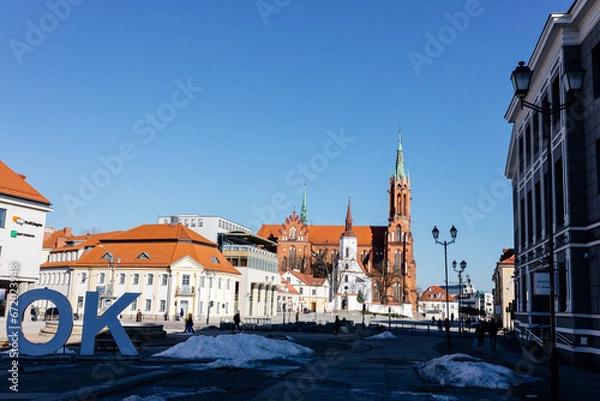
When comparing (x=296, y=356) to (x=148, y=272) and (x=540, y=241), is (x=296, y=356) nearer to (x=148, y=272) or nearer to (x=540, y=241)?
(x=540, y=241)

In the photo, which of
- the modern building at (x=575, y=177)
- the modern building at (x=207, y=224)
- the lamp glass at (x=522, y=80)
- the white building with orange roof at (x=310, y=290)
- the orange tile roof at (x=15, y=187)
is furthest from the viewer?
the white building with orange roof at (x=310, y=290)

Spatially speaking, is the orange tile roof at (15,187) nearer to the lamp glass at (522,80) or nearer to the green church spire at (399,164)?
the lamp glass at (522,80)

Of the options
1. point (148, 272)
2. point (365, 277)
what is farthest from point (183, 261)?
point (365, 277)

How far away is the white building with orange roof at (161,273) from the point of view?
65562 mm

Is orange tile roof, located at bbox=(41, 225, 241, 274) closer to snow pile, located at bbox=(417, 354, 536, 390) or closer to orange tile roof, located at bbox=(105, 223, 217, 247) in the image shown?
orange tile roof, located at bbox=(105, 223, 217, 247)

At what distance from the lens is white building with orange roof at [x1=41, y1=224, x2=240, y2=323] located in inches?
2581

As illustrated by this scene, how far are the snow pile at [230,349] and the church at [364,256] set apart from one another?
4007 inches

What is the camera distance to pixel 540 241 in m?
28.0

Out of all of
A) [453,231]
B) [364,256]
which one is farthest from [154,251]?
[364,256]

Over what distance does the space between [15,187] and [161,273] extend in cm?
2151

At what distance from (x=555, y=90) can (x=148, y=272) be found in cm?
5333

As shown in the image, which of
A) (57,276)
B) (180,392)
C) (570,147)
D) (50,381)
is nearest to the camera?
(180,392)

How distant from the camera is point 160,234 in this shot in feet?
236

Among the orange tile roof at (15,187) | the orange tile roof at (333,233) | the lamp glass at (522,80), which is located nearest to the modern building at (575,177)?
the lamp glass at (522,80)
